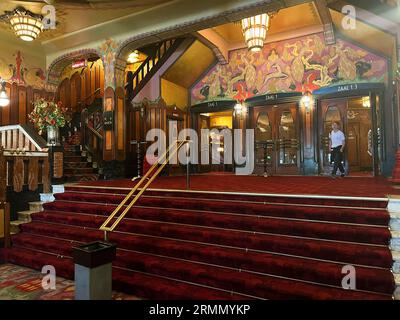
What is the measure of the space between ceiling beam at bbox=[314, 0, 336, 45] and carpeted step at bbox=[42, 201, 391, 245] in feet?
18.5

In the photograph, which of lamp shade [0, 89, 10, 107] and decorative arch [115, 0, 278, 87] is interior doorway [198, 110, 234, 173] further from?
lamp shade [0, 89, 10, 107]

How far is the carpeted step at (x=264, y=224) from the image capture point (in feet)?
10.6

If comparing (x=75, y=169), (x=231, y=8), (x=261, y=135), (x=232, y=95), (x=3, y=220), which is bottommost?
(x=3, y=220)

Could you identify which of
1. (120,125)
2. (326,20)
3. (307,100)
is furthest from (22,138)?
(326,20)

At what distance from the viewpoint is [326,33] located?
27.8 feet

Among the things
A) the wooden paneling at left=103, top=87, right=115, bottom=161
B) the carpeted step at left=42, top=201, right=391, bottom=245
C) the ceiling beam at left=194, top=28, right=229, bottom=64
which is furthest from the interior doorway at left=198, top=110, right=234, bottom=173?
the carpeted step at left=42, top=201, right=391, bottom=245

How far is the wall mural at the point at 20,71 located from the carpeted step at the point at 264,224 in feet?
19.3

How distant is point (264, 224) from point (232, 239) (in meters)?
0.46

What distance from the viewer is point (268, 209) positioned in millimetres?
3969

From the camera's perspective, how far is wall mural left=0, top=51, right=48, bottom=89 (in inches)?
338

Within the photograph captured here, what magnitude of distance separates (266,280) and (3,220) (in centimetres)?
446

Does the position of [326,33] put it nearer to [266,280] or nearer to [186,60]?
[186,60]

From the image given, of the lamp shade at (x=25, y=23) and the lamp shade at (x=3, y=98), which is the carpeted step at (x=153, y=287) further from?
the lamp shade at (x=3, y=98)

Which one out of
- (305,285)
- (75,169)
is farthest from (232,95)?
(305,285)
